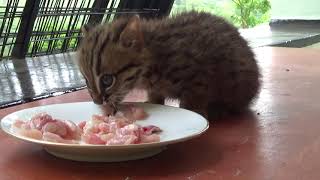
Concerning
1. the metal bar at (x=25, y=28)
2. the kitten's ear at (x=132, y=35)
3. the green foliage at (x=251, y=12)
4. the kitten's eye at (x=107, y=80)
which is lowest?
the green foliage at (x=251, y=12)

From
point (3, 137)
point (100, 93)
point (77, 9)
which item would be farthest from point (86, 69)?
point (77, 9)

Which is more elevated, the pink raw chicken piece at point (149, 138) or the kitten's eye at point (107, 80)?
the kitten's eye at point (107, 80)

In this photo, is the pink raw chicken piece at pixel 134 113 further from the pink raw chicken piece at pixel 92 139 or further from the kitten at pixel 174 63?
the pink raw chicken piece at pixel 92 139

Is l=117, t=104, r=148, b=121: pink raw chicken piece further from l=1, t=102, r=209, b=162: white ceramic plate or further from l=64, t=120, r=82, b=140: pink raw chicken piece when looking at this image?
l=64, t=120, r=82, b=140: pink raw chicken piece

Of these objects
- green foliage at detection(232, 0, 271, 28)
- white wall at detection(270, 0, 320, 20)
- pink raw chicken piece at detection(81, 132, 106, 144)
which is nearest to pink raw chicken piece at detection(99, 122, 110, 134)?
pink raw chicken piece at detection(81, 132, 106, 144)

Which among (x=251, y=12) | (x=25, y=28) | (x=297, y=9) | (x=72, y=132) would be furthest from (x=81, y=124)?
(x=251, y=12)

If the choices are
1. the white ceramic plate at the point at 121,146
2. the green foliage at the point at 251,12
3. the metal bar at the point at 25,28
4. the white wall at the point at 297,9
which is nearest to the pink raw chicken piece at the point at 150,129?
the white ceramic plate at the point at 121,146
